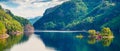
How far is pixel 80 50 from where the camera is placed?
117m

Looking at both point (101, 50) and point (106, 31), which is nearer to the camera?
point (101, 50)

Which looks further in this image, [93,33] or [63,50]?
[93,33]

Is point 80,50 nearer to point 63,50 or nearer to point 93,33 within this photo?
point 63,50

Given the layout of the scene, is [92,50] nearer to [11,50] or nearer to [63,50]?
[63,50]

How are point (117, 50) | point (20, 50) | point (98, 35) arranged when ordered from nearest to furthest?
point (117, 50)
point (20, 50)
point (98, 35)

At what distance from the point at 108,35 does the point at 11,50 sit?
91041mm

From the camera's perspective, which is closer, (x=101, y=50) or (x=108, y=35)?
(x=101, y=50)

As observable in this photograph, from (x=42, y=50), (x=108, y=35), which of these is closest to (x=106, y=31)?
(x=108, y=35)

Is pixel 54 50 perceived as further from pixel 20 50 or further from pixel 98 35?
pixel 98 35

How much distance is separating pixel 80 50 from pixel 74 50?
6.58ft

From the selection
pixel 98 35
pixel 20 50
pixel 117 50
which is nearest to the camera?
pixel 117 50

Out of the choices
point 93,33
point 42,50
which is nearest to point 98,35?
point 93,33

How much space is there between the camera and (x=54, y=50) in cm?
12062

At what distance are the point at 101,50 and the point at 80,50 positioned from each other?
6980mm
